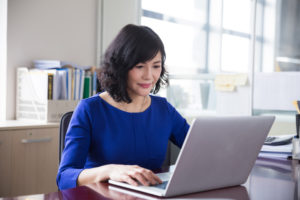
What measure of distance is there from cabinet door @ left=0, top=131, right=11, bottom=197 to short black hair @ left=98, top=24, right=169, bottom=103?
1.11 meters

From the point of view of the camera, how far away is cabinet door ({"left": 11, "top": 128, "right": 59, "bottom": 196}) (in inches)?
93.2

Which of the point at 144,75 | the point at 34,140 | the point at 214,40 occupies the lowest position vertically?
the point at 34,140

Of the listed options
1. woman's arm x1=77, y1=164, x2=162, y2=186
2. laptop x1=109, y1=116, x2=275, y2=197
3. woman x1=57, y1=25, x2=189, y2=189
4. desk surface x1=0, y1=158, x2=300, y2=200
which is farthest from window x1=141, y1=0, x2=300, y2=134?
woman's arm x1=77, y1=164, x2=162, y2=186


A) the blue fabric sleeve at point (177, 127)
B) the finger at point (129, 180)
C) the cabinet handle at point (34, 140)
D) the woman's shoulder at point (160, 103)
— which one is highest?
the woman's shoulder at point (160, 103)

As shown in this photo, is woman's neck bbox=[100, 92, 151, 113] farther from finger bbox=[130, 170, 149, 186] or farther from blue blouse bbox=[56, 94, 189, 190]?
finger bbox=[130, 170, 149, 186]

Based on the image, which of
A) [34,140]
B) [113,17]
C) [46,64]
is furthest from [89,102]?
[113,17]

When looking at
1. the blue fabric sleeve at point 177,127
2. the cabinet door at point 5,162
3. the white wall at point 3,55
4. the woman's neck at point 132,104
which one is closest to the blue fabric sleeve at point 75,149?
the woman's neck at point 132,104

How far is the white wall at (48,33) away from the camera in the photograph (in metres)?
2.75

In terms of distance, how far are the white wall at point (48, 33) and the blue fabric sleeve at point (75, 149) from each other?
160 centimetres

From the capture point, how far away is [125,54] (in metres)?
1.38

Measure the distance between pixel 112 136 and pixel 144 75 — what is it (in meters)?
0.25

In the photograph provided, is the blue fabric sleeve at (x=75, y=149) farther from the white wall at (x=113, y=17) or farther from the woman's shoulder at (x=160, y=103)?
the white wall at (x=113, y=17)

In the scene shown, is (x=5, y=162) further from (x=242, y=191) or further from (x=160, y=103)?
(x=242, y=191)

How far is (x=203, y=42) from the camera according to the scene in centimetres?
276
